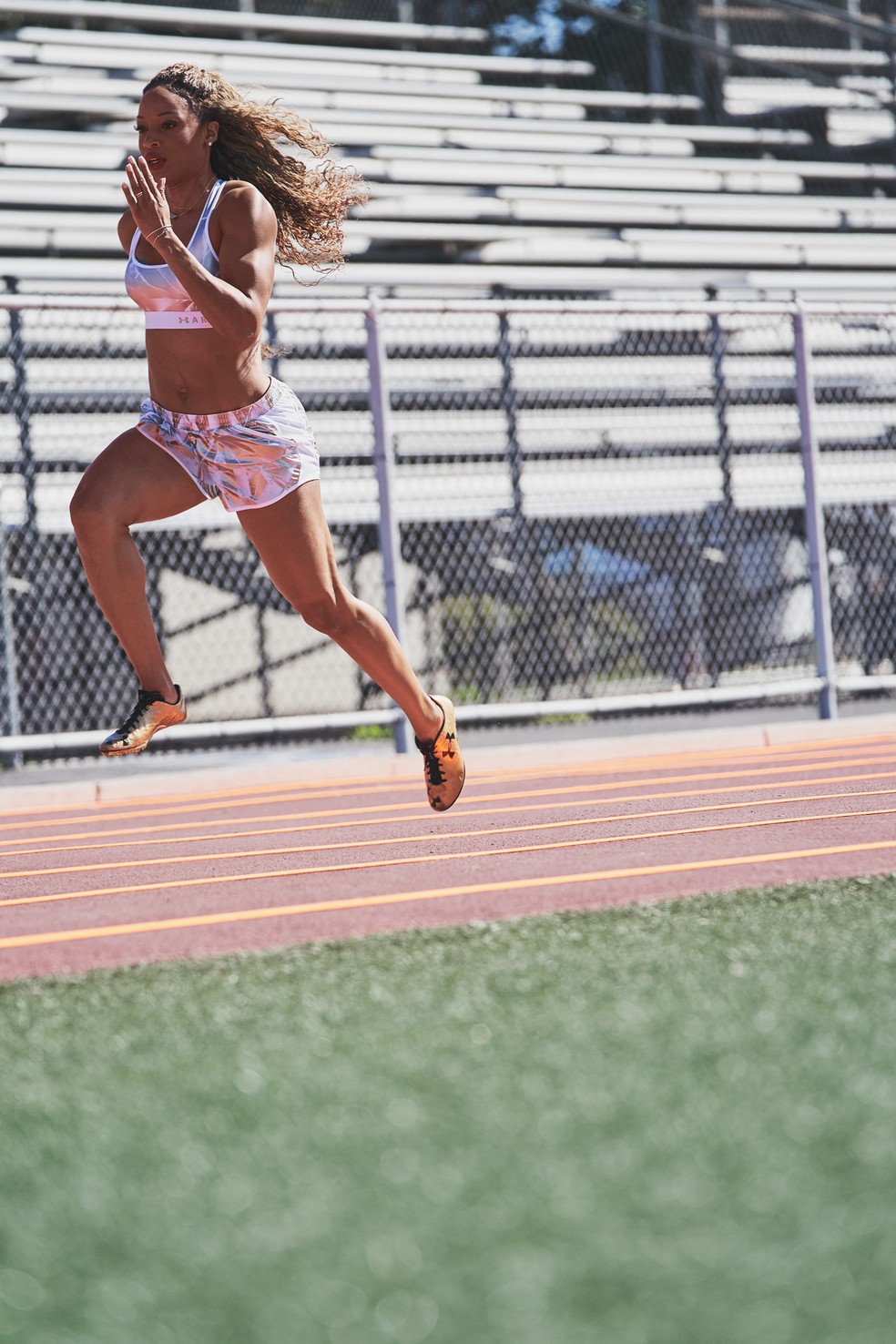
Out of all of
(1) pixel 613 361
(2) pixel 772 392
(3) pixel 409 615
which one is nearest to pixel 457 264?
(1) pixel 613 361

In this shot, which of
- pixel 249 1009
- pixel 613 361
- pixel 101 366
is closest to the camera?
pixel 249 1009

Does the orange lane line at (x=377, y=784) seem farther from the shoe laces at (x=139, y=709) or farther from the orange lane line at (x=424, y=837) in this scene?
the shoe laces at (x=139, y=709)

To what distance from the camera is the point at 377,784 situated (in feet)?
19.5

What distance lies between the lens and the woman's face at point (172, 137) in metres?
3.68

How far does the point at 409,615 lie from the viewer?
9211 millimetres

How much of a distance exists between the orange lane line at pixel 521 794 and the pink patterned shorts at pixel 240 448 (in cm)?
144

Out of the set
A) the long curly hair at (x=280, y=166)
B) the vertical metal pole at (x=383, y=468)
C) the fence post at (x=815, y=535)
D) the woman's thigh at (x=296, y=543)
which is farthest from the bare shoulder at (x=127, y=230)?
the fence post at (x=815, y=535)

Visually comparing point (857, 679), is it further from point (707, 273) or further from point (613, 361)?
point (707, 273)

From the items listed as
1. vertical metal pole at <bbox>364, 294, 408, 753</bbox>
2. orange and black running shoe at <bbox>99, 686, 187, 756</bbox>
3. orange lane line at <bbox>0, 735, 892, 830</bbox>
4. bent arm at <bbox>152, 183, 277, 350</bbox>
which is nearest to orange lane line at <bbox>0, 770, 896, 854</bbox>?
orange lane line at <bbox>0, 735, 892, 830</bbox>

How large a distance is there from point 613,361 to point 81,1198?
11664 mm

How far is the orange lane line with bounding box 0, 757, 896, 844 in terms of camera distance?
16.7 ft

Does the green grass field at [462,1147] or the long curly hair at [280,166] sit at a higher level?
the long curly hair at [280,166]

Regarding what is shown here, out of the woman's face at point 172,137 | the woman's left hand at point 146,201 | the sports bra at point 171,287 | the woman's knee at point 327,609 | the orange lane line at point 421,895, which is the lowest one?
the orange lane line at point 421,895

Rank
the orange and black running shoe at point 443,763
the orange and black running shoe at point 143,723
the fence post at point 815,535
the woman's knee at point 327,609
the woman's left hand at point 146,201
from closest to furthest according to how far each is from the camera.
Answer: the woman's left hand at point 146,201
the orange and black running shoe at point 143,723
the woman's knee at point 327,609
the orange and black running shoe at point 443,763
the fence post at point 815,535
